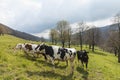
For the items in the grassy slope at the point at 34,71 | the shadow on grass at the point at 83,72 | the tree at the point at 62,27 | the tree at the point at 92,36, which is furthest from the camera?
the tree at the point at 62,27

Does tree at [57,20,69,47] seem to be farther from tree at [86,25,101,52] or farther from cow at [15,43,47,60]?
cow at [15,43,47,60]

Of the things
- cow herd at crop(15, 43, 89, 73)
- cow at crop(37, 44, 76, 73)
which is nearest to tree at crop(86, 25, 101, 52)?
cow herd at crop(15, 43, 89, 73)

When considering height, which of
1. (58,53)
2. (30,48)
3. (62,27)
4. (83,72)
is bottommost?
(83,72)

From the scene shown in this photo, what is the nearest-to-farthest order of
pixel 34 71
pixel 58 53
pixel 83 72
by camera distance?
pixel 34 71
pixel 58 53
pixel 83 72

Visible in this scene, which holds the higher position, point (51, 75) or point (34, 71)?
point (34, 71)

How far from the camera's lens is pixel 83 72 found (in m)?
26.6

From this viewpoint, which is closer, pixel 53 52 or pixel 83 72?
pixel 53 52

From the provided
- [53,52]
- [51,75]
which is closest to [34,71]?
[51,75]

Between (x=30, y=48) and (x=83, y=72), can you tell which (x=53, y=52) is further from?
(x=83, y=72)

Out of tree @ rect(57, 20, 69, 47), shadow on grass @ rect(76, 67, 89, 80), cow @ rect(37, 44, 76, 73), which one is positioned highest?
tree @ rect(57, 20, 69, 47)

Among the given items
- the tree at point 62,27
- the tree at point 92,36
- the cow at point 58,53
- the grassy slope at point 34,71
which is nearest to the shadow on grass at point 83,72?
the grassy slope at point 34,71

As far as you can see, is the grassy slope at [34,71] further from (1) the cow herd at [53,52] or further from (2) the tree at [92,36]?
(2) the tree at [92,36]

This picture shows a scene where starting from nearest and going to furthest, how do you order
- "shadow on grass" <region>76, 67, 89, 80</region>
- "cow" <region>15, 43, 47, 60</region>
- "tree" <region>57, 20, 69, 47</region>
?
"shadow on grass" <region>76, 67, 89, 80</region>, "cow" <region>15, 43, 47, 60</region>, "tree" <region>57, 20, 69, 47</region>

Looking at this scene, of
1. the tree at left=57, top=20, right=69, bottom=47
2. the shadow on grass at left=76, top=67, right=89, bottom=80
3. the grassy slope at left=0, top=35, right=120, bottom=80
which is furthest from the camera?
the tree at left=57, top=20, right=69, bottom=47
